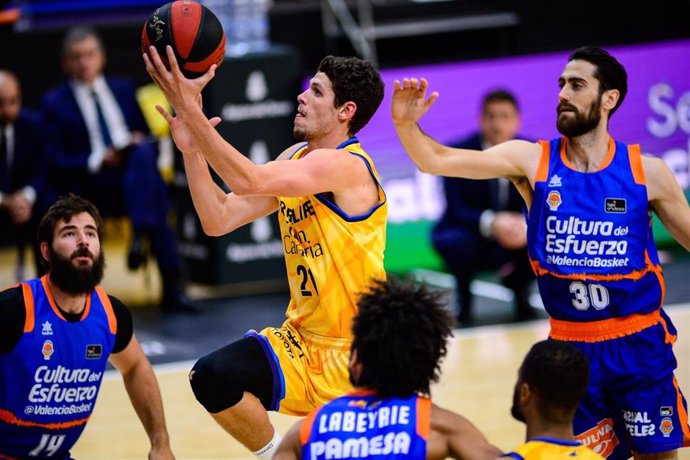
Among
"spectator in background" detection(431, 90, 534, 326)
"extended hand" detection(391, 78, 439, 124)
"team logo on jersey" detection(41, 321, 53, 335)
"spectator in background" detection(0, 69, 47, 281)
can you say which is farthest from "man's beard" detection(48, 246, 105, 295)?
"spectator in background" detection(0, 69, 47, 281)

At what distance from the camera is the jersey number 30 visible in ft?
18.0

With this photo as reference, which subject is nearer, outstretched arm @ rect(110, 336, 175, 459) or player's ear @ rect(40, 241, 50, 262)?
player's ear @ rect(40, 241, 50, 262)

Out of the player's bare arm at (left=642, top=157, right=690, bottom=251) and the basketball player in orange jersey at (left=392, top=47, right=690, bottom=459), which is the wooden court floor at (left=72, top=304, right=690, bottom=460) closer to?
the basketball player in orange jersey at (left=392, top=47, right=690, bottom=459)

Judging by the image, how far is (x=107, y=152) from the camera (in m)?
10.5

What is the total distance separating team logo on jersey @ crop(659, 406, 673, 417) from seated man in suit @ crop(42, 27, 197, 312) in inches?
227

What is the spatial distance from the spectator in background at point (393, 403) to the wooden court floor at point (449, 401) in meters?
2.76

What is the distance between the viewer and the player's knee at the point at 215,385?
538cm

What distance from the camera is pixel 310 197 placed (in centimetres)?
552

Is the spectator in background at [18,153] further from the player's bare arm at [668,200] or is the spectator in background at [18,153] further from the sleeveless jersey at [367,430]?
the sleeveless jersey at [367,430]


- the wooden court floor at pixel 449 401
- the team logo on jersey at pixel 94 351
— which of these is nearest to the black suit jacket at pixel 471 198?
the wooden court floor at pixel 449 401

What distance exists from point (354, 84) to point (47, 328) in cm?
172

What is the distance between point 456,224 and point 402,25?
388 centimetres

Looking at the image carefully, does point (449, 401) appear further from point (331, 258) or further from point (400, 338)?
point (400, 338)


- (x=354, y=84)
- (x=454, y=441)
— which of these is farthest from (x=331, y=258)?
(x=454, y=441)
